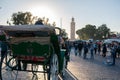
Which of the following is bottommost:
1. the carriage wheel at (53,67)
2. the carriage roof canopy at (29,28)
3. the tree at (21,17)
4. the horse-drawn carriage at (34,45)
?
the carriage wheel at (53,67)

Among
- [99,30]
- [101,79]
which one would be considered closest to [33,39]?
[101,79]

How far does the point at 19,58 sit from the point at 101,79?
5.16m

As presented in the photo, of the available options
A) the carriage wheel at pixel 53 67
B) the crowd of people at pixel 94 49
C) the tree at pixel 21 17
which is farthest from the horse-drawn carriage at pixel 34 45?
the tree at pixel 21 17

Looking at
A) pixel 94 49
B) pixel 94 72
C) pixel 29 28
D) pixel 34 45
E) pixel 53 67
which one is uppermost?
pixel 29 28

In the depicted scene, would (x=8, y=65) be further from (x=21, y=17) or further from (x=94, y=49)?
(x=21, y=17)

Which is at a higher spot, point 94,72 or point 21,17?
point 21,17

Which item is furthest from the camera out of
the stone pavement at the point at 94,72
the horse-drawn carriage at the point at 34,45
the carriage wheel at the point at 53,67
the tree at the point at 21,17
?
the tree at the point at 21,17

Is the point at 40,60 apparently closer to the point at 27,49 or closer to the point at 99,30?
the point at 27,49

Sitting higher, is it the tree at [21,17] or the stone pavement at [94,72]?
the tree at [21,17]

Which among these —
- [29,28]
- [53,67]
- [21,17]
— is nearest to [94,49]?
[53,67]

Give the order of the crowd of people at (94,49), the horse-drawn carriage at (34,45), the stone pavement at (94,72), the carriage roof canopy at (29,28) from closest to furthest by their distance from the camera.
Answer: the carriage roof canopy at (29,28), the horse-drawn carriage at (34,45), the stone pavement at (94,72), the crowd of people at (94,49)

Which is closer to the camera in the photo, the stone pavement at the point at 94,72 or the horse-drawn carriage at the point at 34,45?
the horse-drawn carriage at the point at 34,45

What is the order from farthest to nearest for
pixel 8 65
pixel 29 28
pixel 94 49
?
pixel 94 49 → pixel 8 65 → pixel 29 28

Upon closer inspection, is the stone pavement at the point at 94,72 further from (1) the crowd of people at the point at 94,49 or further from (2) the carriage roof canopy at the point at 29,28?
(2) the carriage roof canopy at the point at 29,28
